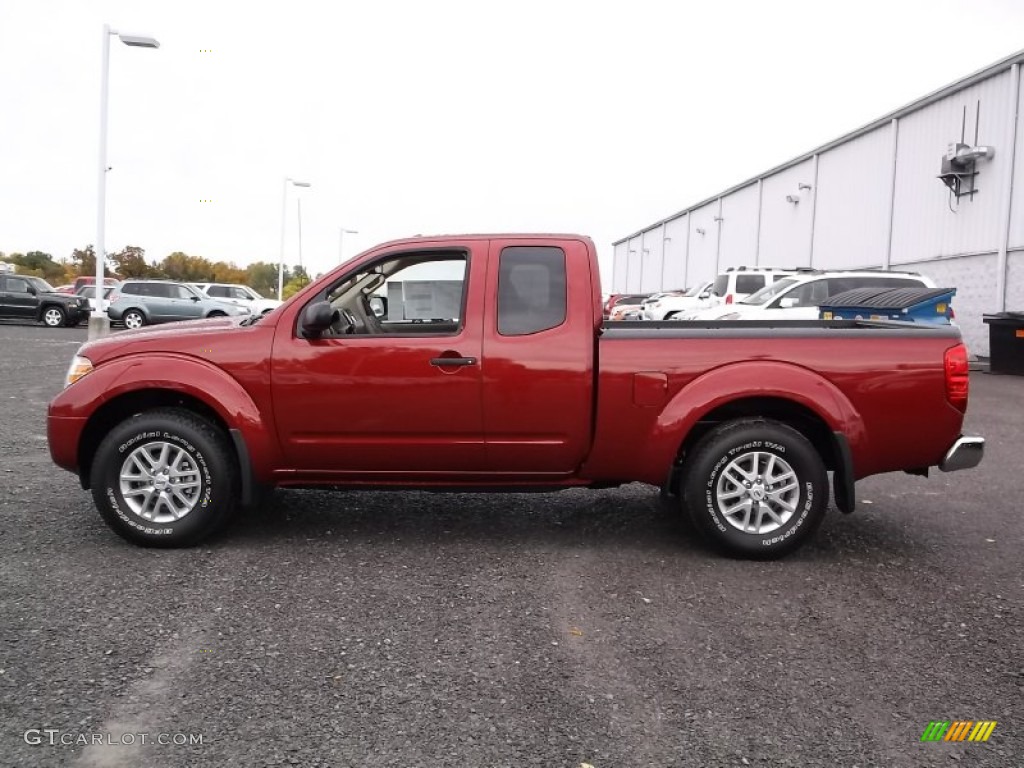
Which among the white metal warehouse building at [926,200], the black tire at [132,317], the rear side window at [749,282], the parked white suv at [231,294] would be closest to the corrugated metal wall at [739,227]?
the white metal warehouse building at [926,200]

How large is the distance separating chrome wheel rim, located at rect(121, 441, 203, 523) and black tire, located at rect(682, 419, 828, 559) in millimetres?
2926

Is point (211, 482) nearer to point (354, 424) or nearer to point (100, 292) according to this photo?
point (354, 424)

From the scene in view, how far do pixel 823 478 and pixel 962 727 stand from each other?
6.92 ft

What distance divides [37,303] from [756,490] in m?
33.7

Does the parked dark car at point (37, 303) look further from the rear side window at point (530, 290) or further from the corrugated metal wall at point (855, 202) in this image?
the rear side window at point (530, 290)

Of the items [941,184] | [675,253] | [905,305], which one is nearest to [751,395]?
[905,305]

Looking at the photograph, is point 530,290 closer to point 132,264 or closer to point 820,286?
point 820,286

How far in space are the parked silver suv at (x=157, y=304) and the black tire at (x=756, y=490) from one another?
2920cm

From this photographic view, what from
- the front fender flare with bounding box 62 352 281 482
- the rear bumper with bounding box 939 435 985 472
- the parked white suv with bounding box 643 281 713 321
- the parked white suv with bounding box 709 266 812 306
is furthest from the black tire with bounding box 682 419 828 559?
the parked white suv with bounding box 643 281 713 321

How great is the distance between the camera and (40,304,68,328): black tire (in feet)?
111

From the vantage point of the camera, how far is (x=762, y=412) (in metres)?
5.70


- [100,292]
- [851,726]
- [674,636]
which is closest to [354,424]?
[674,636]

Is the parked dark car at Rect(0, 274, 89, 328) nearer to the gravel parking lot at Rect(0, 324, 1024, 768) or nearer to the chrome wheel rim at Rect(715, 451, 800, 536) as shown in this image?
the gravel parking lot at Rect(0, 324, 1024, 768)

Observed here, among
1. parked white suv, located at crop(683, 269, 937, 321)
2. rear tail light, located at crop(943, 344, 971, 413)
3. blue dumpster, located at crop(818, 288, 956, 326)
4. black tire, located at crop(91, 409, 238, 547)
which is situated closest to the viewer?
rear tail light, located at crop(943, 344, 971, 413)
